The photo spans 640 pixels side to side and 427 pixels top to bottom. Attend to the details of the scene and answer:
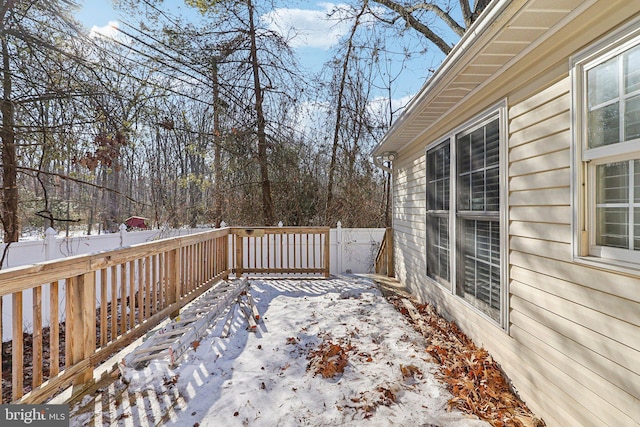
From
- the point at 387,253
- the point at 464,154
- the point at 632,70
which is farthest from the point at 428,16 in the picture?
the point at 632,70

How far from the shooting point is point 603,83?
159 centimetres

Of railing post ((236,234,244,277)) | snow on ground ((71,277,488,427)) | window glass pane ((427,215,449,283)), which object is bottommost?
snow on ground ((71,277,488,427))

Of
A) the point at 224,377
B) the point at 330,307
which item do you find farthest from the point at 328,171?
the point at 224,377

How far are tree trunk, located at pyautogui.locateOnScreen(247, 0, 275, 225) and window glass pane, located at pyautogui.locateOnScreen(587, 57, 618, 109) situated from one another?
7037mm

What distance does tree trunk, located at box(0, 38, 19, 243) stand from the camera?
2.92 meters

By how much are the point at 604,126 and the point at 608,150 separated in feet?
0.45

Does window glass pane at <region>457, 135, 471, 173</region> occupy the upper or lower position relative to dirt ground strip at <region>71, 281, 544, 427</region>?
upper

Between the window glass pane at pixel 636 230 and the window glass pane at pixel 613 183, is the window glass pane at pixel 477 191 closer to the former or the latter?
the window glass pane at pixel 613 183

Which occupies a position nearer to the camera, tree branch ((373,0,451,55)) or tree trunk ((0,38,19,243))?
tree trunk ((0,38,19,243))

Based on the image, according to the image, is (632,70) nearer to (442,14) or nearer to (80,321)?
(80,321)

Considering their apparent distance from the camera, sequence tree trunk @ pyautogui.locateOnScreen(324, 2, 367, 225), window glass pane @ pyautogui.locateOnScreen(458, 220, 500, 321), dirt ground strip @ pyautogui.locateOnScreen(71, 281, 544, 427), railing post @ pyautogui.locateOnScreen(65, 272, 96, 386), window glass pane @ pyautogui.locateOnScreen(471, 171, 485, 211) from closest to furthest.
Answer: dirt ground strip @ pyautogui.locateOnScreen(71, 281, 544, 427), railing post @ pyautogui.locateOnScreen(65, 272, 96, 386), window glass pane @ pyautogui.locateOnScreen(458, 220, 500, 321), window glass pane @ pyautogui.locateOnScreen(471, 171, 485, 211), tree trunk @ pyautogui.locateOnScreen(324, 2, 367, 225)

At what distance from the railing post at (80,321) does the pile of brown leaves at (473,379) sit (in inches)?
104

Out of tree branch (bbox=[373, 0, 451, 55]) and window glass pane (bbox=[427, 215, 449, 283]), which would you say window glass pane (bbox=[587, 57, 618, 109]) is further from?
tree branch (bbox=[373, 0, 451, 55])

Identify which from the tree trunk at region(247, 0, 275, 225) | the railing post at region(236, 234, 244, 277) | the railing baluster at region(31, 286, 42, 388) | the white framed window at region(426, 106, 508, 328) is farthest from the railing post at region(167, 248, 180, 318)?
the tree trunk at region(247, 0, 275, 225)
